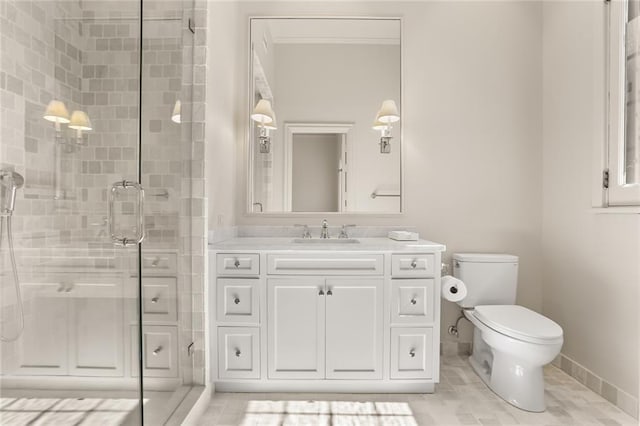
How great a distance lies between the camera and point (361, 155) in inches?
99.7

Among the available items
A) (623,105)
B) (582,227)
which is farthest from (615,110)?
(582,227)

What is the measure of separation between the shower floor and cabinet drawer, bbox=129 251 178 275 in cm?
45

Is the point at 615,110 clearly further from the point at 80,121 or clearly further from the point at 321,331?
the point at 80,121

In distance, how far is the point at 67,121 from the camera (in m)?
1.15

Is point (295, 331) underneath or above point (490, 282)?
underneath

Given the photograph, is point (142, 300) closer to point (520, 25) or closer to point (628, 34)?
point (628, 34)

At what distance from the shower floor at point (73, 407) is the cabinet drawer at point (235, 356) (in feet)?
1.44

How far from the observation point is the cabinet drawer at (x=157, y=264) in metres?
1.44

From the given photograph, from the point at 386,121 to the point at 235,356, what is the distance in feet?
5.83

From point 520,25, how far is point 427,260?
1869 mm

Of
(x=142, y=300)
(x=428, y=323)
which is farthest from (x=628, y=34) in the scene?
(x=142, y=300)

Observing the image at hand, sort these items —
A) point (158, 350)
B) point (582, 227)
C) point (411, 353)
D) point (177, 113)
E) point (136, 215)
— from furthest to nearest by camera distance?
point (582, 227) < point (411, 353) < point (177, 113) < point (158, 350) < point (136, 215)

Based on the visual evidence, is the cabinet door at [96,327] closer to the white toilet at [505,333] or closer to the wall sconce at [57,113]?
the wall sconce at [57,113]

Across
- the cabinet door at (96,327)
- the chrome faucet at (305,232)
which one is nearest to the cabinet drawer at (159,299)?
the cabinet door at (96,327)
